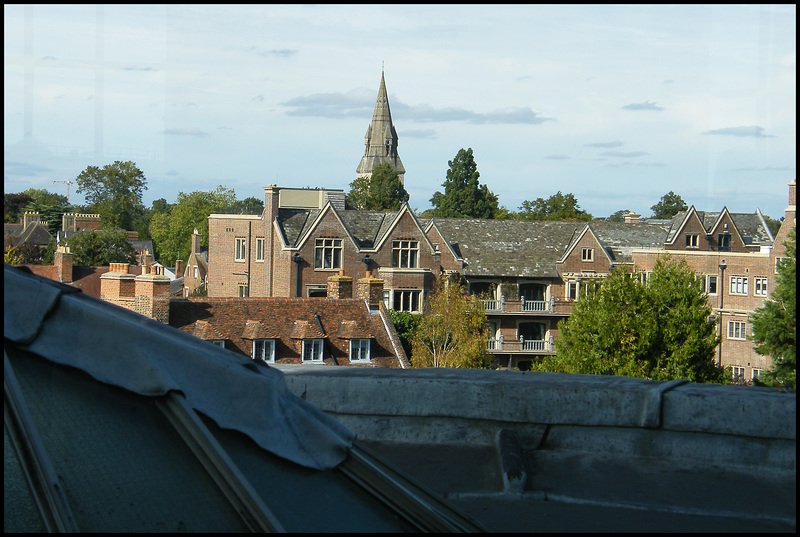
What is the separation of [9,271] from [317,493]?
4.44ft

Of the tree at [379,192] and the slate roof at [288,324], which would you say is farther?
the tree at [379,192]

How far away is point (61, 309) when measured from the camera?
3.00m

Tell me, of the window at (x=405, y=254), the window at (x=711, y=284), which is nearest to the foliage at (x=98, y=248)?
the window at (x=405, y=254)

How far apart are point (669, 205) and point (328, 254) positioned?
9381 cm

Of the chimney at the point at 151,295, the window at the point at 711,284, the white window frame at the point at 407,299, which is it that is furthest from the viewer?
the window at the point at 711,284

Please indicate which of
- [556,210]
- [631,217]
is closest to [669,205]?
[556,210]

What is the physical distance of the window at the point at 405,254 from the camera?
1822 inches

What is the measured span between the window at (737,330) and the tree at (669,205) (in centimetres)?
8046

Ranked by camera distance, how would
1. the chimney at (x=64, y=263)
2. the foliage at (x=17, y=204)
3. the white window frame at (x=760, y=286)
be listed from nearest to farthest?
the white window frame at (x=760, y=286), the chimney at (x=64, y=263), the foliage at (x=17, y=204)

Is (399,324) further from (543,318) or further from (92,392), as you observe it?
(92,392)

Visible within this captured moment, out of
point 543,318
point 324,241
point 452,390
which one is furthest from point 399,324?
point 452,390

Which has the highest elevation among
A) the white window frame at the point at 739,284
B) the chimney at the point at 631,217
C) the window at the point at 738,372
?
the chimney at the point at 631,217

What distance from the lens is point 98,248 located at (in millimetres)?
63531

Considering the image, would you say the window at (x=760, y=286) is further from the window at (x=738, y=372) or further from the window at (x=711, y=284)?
the window at (x=738, y=372)
